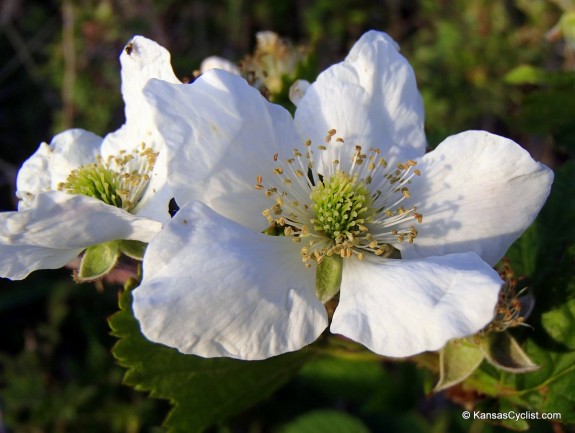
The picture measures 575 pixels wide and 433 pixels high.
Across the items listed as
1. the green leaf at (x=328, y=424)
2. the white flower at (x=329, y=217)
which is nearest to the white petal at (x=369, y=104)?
the white flower at (x=329, y=217)

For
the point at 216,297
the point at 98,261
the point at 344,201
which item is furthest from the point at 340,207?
the point at 98,261

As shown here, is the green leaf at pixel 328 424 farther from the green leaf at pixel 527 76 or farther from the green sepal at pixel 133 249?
the green sepal at pixel 133 249

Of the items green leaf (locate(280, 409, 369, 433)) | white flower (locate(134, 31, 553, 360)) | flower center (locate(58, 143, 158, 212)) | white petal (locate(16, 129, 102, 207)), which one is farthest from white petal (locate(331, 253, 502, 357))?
green leaf (locate(280, 409, 369, 433))

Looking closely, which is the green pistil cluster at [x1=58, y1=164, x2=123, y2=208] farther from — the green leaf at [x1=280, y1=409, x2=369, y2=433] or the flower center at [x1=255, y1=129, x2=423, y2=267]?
the green leaf at [x1=280, y1=409, x2=369, y2=433]

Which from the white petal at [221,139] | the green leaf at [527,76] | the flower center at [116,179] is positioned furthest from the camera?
the green leaf at [527,76]

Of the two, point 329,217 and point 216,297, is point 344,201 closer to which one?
point 329,217

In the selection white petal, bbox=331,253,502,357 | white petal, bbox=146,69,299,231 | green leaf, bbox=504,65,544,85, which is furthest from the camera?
green leaf, bbox=504,65,544,85
